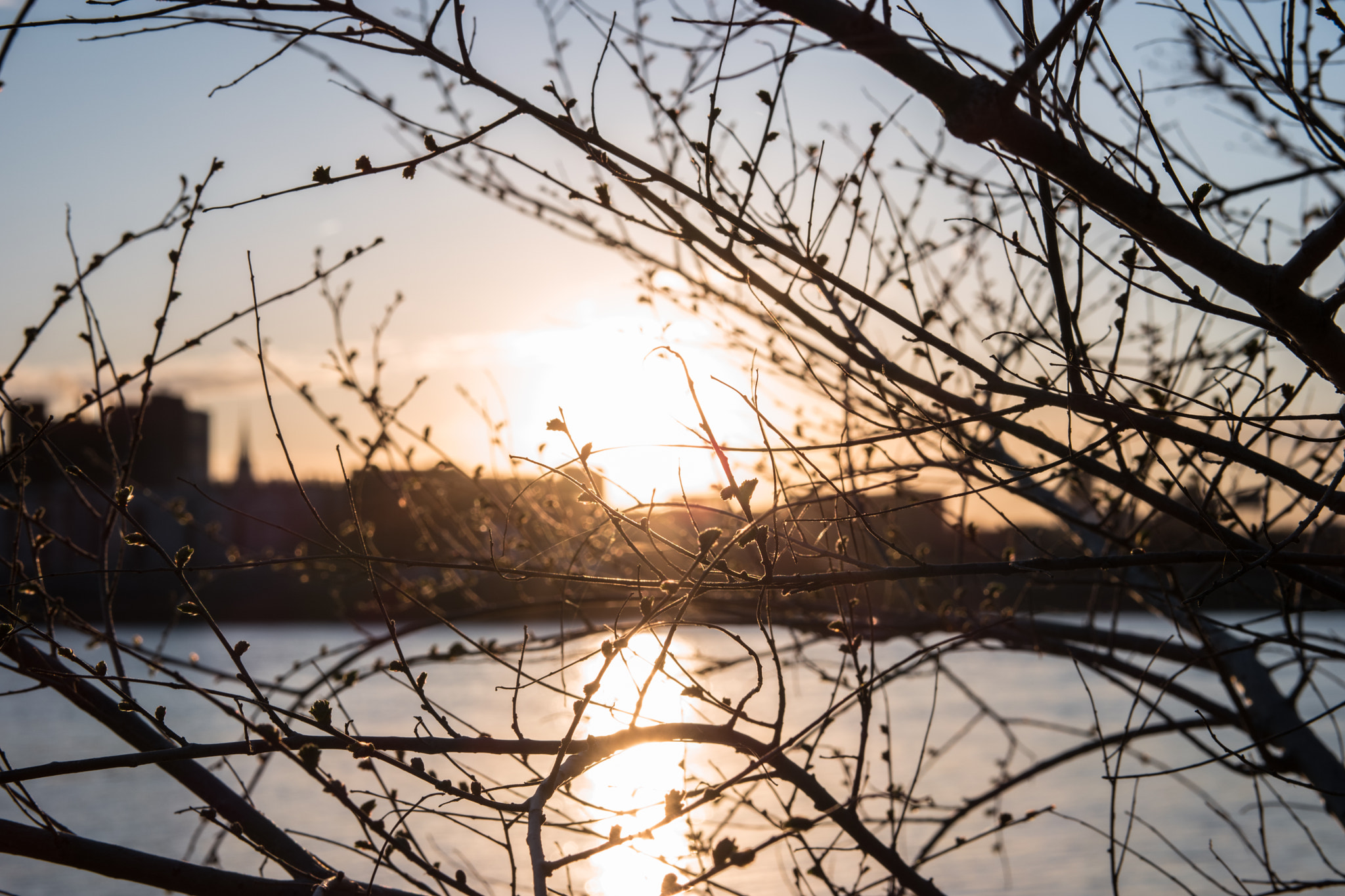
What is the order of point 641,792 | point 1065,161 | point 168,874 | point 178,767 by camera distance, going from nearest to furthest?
point 1065,161 → point 168,874 → point 178,767 → point 641,792

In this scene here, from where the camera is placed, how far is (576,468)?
242cm

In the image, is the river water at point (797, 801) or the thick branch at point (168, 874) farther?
the river water at point (797, 801)

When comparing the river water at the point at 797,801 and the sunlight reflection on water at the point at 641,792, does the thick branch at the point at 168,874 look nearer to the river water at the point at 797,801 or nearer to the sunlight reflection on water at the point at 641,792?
the sunlight reflection on water at the point at 641,792

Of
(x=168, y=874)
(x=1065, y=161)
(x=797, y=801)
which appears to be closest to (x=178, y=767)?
(x=168, y=874)

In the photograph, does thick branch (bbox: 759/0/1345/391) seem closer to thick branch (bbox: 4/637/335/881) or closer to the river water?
the river water

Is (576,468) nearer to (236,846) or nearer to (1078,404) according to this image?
(1078,404)

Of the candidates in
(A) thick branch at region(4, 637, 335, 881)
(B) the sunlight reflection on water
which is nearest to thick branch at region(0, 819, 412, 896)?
(A) thick branch at region(4, 637, 335, 881)

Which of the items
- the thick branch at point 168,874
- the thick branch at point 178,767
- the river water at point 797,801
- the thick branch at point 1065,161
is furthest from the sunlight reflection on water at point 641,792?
the thick branch at point 1065,161

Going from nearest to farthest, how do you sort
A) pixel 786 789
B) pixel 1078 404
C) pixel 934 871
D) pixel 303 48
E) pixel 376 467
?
pixel 1078 404, pixel 303 48, pixel 376 467, pixel 934 871, pixel 786 789

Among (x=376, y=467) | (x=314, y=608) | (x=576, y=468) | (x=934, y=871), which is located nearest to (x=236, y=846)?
(x=934, y=871)

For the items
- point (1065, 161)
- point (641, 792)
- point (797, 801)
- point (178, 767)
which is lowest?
point (178, 767)

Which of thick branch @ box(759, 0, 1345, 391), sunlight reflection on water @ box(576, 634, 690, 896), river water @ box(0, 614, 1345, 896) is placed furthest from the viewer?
river water @ box(0, 614, 1345, 896)

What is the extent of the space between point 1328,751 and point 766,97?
3.30 meters

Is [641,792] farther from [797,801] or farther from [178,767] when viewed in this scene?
[797,801]
